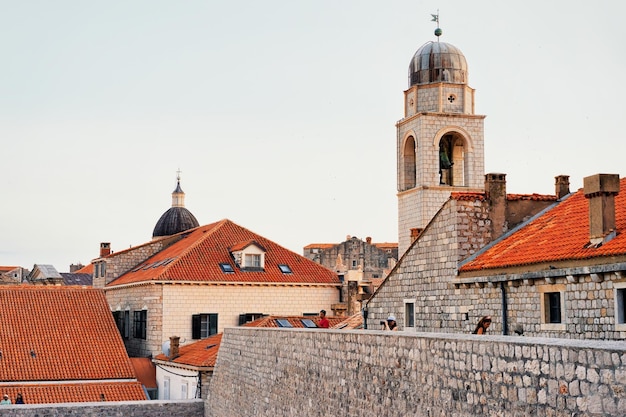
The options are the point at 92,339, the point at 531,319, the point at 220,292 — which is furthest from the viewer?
the point at 220,292

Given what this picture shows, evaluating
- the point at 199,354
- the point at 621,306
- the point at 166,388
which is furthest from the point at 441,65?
the point at 621,306

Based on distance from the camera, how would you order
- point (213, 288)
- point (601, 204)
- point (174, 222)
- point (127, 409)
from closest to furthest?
point (601, 204) → point (127, 409) → point (213, 288) → point (174, 222)

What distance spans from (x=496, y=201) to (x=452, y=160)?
544 inches

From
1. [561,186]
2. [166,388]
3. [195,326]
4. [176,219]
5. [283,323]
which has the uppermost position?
[176,219]

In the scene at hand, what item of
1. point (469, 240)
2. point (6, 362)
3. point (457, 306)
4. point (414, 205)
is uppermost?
point (414, 205)

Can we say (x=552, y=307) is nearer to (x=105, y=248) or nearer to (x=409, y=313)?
(x=409, y=313)

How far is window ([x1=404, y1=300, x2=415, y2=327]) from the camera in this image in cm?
1894

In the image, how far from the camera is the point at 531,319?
47.1 feet

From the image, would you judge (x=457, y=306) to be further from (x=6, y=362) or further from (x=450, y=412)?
(x=6, y=362)

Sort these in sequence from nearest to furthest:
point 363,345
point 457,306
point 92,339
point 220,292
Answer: point 363,345 < point 457,306 < point 92,339 < point 220,292

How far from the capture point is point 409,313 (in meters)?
19.2

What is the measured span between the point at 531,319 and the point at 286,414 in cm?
441

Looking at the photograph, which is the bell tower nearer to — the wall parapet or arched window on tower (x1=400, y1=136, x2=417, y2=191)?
arched window on tower (x1=400, y1=136, x2=417, y2=191)

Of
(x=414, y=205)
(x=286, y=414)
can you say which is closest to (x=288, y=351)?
(x=286, y=414)
